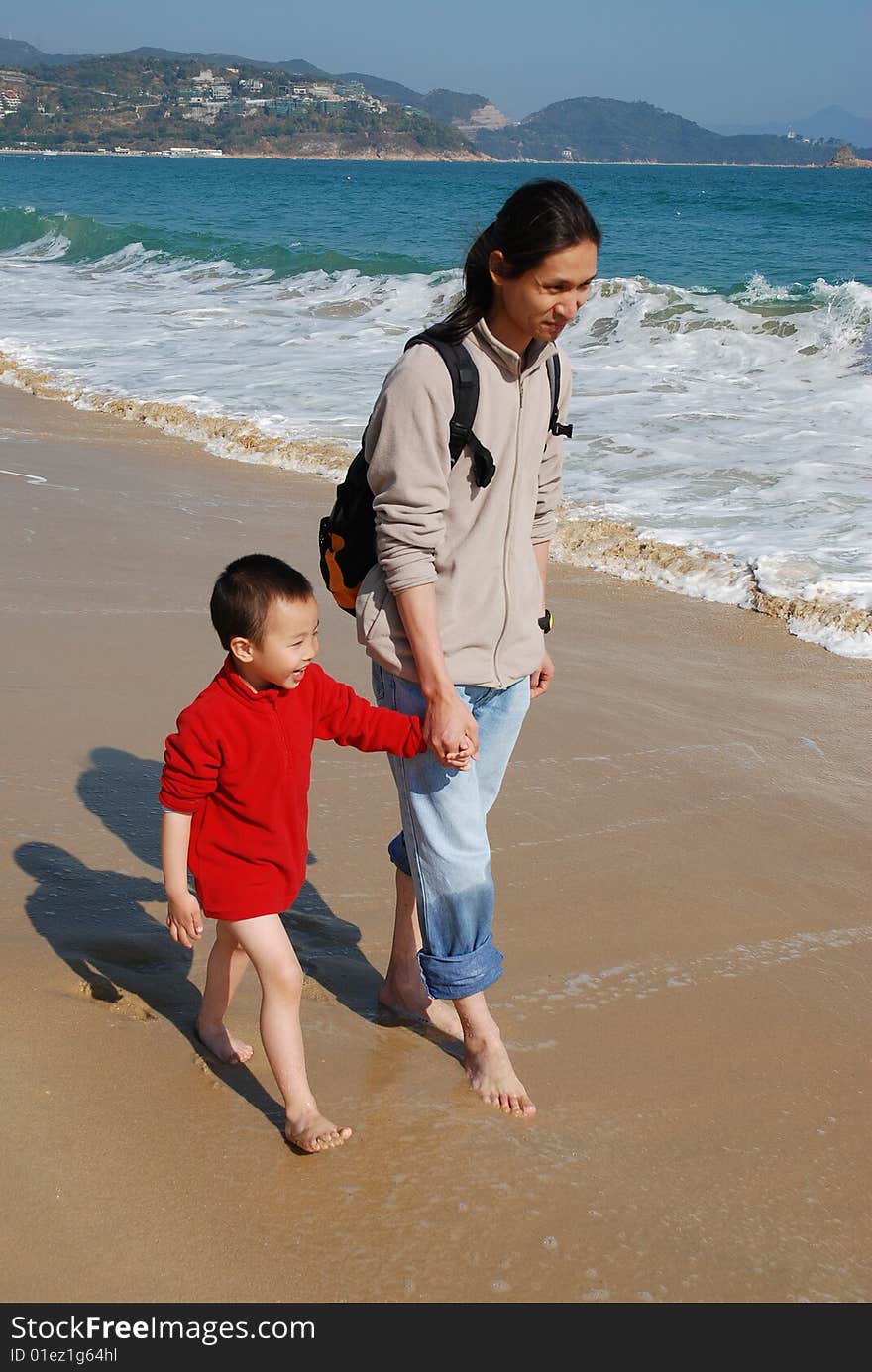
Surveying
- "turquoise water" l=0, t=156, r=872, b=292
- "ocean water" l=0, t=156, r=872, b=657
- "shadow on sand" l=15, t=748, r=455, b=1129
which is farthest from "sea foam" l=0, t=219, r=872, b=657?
"shadow on sand" l=15, t=748, r=455, b=1129

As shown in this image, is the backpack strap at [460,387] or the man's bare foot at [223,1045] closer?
the backpack strap at [460,387]

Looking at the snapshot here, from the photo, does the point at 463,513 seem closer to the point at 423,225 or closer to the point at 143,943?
the point at 143,943

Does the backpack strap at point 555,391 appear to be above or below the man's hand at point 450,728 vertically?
above

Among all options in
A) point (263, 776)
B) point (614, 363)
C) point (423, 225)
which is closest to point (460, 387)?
point (263, 776)

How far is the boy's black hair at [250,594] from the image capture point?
2234 millimetres

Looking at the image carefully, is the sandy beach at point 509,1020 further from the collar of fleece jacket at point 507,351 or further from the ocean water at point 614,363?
the ocean water at point 614,363

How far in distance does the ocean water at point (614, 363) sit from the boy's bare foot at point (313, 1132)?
1736mm

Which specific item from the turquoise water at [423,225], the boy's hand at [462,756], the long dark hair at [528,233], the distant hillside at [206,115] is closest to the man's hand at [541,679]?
the boy's hand at [462,756]

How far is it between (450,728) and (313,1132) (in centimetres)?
79

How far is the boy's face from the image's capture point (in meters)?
2.24

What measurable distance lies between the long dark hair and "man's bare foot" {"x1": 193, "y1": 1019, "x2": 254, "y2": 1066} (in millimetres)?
1475

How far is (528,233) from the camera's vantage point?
7.20ft

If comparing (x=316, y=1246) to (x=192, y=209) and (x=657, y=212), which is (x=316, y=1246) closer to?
(x=657, y=212)
